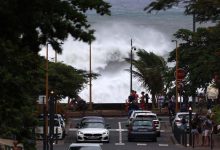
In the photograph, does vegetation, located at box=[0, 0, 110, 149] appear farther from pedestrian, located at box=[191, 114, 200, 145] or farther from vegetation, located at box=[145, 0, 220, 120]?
vegetation, located at box=[145, 0, 220, 120]

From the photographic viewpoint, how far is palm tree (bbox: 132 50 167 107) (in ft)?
269

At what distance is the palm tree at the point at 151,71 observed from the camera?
8194 cm

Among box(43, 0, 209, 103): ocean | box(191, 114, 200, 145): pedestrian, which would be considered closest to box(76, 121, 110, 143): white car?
box(191, 114, 200, 145): pedestrian

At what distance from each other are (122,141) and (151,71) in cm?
3058

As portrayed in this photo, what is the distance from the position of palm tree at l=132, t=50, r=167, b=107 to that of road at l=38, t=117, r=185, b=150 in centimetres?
1358

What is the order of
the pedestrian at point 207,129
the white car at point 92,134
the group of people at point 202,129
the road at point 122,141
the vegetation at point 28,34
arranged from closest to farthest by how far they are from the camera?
the vegetation at point 28,34 → the pedestrian at point 207,129 → the group of people at point 202,129 → the road at point 122,141 → the white car at point 92,134

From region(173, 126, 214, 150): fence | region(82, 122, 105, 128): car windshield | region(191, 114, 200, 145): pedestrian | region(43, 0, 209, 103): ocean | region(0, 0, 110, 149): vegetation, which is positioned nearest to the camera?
region(0, 0, 110, 149): vegetation

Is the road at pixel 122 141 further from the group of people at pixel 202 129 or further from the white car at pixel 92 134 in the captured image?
the group of people at pixel 202 129

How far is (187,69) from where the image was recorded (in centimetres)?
6956

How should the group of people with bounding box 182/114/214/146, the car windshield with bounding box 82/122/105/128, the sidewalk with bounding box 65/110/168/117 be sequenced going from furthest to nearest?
the sidewalk with bounding box 65/110/168/117 → the car windshield with bounding box 82/122/105/128 → the group of people with bounding box 182/114/214/146

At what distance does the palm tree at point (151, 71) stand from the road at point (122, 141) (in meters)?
13.6

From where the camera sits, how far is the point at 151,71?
274 feet

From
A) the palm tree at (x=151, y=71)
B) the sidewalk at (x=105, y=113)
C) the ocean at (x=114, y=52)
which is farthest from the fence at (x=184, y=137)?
the ocean at (x=114, y=52)

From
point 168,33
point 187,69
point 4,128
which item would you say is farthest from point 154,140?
point 168,33
